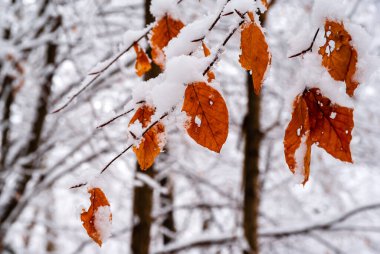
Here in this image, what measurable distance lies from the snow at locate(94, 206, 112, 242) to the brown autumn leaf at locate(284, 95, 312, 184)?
382mm

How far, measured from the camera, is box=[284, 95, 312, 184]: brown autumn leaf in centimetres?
64

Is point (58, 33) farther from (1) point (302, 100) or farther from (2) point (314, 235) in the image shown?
(1) point (302, 100)

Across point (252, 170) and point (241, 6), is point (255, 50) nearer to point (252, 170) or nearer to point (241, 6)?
point (241, 6)

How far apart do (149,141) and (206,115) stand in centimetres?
16

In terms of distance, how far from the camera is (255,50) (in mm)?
642

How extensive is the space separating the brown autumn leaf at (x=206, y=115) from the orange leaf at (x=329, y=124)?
151 millimetres

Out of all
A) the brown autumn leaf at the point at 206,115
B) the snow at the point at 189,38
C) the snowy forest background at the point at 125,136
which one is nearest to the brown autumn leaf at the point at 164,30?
the snow at the point at 189,38

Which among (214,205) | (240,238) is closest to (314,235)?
(240,238)

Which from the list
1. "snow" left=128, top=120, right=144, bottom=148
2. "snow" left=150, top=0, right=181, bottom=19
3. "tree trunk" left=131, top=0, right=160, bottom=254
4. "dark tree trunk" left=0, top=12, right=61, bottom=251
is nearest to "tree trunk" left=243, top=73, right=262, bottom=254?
"tree trunk" left=131, top=0, right=160, bottom=254

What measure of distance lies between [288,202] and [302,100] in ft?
15.9

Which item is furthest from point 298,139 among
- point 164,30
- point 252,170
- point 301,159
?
point 252,170

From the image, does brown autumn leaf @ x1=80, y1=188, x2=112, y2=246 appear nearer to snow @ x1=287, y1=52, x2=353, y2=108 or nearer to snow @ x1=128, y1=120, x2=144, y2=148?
snow @ x1=128, y1=120, x2=144, y2=148

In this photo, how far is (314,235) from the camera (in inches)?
115

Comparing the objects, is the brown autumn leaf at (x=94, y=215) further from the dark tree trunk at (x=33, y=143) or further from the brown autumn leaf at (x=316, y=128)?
the dark tree trunk at (x=33, y=143)
